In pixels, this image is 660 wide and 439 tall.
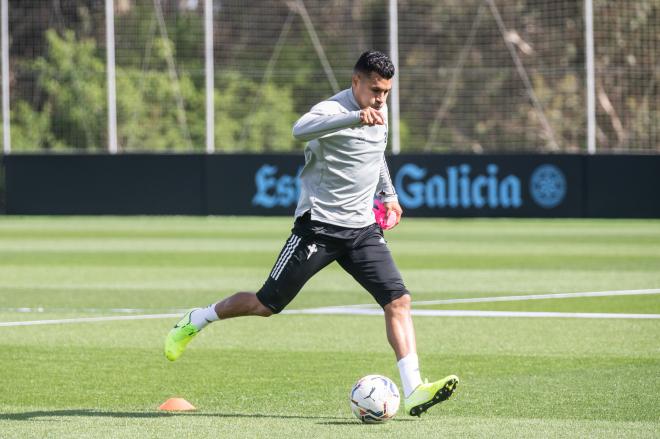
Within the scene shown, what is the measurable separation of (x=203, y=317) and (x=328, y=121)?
169 cm

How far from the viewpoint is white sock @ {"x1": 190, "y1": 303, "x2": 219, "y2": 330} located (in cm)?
878

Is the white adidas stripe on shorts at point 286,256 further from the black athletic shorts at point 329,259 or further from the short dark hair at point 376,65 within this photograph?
the short dark hair at point 376,65

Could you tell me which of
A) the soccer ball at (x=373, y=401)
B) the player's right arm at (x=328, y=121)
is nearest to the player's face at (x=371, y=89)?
the player's right arm at (x=328, y=121)

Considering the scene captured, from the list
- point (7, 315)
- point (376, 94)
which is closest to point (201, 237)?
point (7, 315)

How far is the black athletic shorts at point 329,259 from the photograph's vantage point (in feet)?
27.5

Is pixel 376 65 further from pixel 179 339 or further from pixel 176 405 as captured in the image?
pixel 176 405

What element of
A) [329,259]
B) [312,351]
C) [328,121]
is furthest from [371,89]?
[312,351]

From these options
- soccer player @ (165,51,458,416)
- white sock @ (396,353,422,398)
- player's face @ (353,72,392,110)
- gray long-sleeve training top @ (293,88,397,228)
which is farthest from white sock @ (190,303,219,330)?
player's face @ (353,72,392,110)

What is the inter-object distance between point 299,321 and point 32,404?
477 cm

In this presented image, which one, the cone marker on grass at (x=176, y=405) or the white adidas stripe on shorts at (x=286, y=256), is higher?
the white adidas stripe on shorts at (x=286, y=256)

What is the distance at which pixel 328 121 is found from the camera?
25.7 ft

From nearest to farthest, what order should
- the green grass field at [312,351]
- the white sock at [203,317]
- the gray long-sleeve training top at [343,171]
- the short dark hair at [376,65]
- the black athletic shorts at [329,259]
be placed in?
the green grass field at [312,351] → the short dark hair at [376,65] → the gray long-sleeve training top at [343,171] → the black athletic shorts at [329,259] → the white sock at [203,317]

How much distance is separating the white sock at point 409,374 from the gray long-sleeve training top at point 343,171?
84 cm

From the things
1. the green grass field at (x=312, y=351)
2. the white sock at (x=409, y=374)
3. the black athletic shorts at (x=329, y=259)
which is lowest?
the green grass field at (x=312, y=351)
